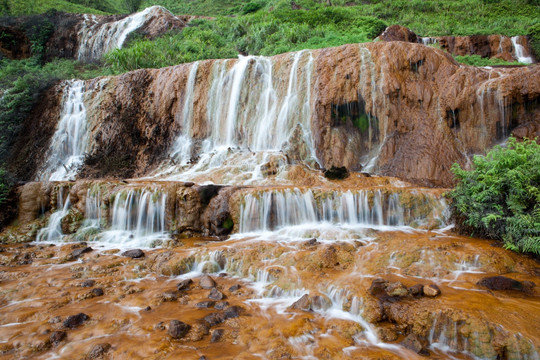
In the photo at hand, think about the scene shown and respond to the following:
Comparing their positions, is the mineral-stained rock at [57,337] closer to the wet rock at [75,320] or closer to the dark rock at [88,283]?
the wet rock at [75,320]

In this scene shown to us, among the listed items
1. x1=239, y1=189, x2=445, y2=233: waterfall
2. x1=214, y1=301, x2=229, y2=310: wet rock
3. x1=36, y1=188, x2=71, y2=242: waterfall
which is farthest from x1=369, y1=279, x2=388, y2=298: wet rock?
x1=36, y1=188, x2=71, y2=242: waterfall

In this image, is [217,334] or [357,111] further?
[357,111]

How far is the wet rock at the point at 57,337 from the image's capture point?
386 centimetres

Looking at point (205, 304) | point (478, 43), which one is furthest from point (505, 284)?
point (478, 43)

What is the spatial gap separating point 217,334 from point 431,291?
2927 millimetres

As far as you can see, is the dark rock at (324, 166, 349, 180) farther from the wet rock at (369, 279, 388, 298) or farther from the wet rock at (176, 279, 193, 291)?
the wet rock at (176, 279, 193, 291)

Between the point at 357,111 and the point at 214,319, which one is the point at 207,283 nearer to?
the point at 214,319

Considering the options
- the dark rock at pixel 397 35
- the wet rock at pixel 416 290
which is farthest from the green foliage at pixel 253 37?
the wet rock at pixel 416 290

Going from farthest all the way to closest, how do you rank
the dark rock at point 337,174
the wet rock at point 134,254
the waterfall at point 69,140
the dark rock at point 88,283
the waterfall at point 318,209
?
the waterfall at point 69,140 < the dark rock at point 337,174 < the waterfall at point 318,209 < the wet rock at point 134,254 < the dark rock at point 88,283

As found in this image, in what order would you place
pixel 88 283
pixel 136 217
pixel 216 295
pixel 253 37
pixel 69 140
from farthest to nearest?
pixel 253 37, pixel 69 140, pixel 136 217, pixel 88 283, pixel 216 295

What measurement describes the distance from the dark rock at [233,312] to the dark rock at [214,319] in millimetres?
59

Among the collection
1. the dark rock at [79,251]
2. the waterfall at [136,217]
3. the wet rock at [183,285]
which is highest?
the waterfall at [136,217]

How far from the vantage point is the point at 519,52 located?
18.3 m

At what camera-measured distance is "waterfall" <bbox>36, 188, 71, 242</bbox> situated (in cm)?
866
